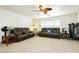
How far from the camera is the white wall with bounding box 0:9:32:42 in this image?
2863mm

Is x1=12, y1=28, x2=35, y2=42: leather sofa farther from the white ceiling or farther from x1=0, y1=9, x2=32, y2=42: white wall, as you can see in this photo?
the white ceiling

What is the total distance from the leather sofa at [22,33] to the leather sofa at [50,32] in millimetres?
292

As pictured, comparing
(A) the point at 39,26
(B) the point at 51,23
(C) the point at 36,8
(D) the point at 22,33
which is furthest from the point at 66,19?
(D) the point at 22,33

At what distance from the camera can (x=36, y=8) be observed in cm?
297

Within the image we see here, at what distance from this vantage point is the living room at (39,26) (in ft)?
9.33

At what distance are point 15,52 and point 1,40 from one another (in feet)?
1.72

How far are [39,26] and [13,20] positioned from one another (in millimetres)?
803

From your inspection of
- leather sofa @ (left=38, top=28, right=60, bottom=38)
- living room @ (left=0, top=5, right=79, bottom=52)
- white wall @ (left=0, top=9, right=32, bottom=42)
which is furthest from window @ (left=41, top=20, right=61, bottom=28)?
white wall @ (left=0, top=9, right=32, bottom=42)

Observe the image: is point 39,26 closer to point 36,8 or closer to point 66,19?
point 36,8

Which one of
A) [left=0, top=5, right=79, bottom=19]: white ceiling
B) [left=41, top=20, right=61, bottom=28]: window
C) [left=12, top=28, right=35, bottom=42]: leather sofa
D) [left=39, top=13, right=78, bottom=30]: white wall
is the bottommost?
[left=12, top=28, right=35, bottom=42]: leather sofa

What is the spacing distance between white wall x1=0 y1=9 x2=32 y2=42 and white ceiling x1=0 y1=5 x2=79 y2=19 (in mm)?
119
